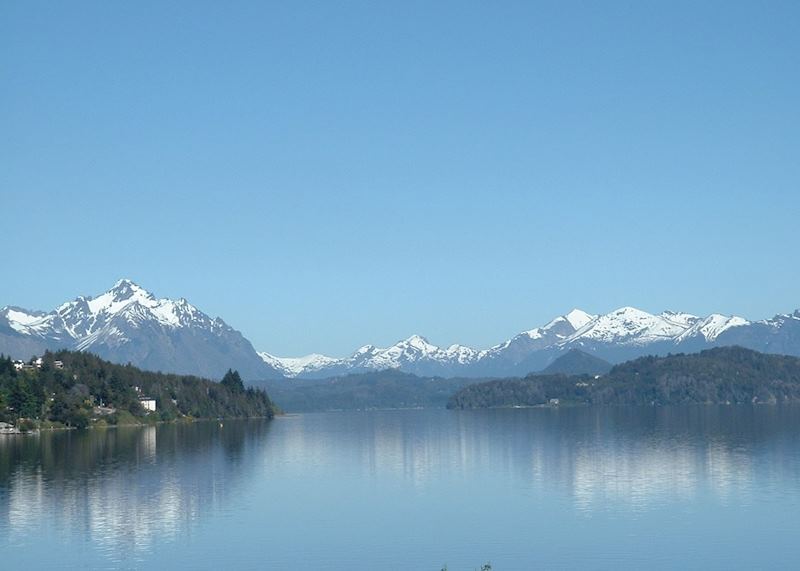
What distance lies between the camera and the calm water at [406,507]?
63.0m

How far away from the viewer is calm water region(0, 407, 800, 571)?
63.0 metres

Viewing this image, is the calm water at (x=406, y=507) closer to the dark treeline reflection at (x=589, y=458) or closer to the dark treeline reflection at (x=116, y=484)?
the dark treeline reflection at (x=116, y=484)

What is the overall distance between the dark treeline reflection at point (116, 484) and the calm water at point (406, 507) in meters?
0.23

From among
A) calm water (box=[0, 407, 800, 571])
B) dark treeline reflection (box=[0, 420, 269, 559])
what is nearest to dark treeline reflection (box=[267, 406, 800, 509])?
calm water (box=[0, 407, 800, 571])

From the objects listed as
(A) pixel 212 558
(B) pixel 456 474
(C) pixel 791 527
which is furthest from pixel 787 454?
(A) pixel 212 558

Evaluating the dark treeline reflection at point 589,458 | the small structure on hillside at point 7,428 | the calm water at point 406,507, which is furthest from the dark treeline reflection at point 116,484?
the small structure on hillside at point 7,428

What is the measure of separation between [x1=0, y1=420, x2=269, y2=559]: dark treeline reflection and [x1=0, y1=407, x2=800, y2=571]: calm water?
23 centimetres

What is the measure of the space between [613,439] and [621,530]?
92.4 metres

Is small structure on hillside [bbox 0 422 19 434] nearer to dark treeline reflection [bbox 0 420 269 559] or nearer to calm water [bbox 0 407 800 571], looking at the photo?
dark treeline reflection [bbox 0 420 269 559]

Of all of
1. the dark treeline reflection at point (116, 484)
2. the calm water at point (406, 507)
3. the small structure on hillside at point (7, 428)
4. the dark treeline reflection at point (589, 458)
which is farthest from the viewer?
the small structure on hillside at point (7, 428)

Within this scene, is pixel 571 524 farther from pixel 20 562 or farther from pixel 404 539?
pixel 20 562

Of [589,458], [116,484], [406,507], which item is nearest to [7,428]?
[116,484]

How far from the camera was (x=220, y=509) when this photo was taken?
81938 millimetres

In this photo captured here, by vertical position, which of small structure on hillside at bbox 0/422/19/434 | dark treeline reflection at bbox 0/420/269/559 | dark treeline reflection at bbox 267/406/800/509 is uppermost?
small structure on hillside at bbox 0/422/19/434
